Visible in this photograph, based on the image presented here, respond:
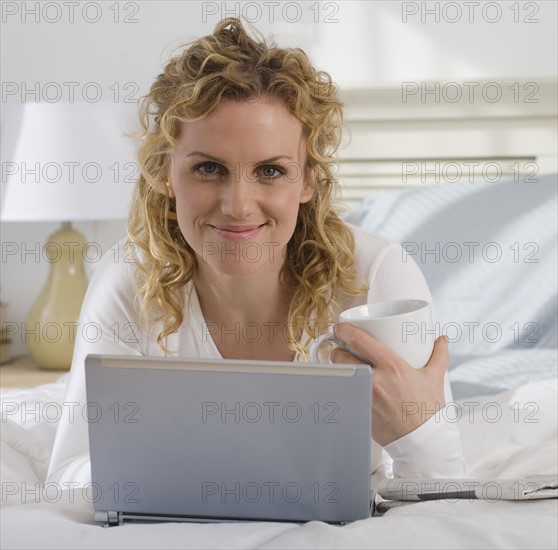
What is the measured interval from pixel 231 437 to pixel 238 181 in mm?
510

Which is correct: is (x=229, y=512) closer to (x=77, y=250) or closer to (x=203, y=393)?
(x=203, y=393)

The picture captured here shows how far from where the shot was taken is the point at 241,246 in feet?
4.20

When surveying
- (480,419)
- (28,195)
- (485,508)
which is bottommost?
(480,419)

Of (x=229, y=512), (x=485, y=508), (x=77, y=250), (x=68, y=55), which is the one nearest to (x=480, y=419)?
(x=485, y=508)

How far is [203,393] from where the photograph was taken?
2.68ft

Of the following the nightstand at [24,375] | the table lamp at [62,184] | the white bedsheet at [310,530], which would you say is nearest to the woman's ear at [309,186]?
the white bedsheet at [310,530]

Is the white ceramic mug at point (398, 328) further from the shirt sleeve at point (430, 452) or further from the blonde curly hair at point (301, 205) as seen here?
the blonde curly hair at point (301, 205)

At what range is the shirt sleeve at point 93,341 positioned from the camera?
130 centimetres

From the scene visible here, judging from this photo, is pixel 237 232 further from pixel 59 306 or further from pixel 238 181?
pixel 59 306

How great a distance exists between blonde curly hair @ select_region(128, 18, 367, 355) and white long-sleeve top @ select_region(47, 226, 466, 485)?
0.07ft

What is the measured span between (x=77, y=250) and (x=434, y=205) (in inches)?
36.9

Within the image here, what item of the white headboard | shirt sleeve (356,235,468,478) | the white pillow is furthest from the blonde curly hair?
the white headboard

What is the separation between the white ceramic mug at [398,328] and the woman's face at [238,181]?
0.90ft

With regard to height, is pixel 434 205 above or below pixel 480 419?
above
